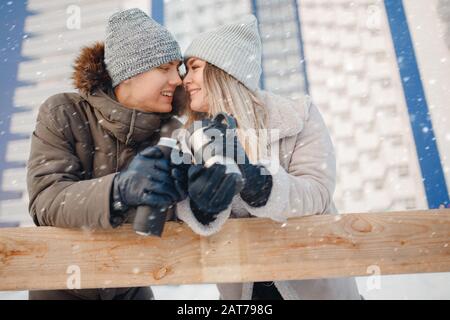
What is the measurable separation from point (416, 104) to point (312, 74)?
97.6ft

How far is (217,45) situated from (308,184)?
0.57 metres

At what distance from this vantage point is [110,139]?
37.5 inches

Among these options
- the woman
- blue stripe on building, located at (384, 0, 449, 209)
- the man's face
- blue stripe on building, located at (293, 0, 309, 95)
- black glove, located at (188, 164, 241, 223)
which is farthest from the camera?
blue stripe on building, located at (293, 0, 309, 95)

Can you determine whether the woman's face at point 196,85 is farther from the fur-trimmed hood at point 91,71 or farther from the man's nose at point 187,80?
the fur-trimmed hood at point 91,71

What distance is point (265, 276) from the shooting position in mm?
705

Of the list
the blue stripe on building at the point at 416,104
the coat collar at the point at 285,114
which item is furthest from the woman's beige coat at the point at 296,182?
the blue stripe on building at the point at 416,104

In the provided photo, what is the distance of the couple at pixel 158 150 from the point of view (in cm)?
64

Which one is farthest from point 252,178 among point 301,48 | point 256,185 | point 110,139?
point 301,48

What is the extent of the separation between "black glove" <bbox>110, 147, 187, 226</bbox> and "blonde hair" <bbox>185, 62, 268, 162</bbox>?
33cm

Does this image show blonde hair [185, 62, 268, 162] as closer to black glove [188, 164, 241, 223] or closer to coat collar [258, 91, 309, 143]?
coat collar [258, 91, 309, 143]

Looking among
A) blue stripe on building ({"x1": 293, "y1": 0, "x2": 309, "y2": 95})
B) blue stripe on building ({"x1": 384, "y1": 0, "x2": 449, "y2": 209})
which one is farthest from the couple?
blue stripe on building ({"x1": 293, "y1": 0, "x2": 309, "y2": 95})

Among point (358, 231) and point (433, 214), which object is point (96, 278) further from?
point (433, 214)

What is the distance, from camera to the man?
2.10ft

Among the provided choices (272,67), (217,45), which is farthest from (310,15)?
(217,45)
